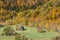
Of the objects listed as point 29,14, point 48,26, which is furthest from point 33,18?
point 48,26

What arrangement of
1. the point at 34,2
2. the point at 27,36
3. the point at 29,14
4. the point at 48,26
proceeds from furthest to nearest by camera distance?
the point at 34,2 < the point at 29,14 < the point at 48,26 < the point at 27,36

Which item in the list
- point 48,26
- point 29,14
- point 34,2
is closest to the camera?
point 48,26

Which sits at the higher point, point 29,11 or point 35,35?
point 29,11

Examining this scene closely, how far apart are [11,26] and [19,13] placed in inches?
16.1

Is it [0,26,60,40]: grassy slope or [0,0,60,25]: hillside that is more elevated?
[0,0,60,25]: hillside

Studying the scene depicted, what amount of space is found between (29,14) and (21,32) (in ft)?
2.03

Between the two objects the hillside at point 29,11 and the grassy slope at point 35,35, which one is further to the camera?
the hillside at point 29,11

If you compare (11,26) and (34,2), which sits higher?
(34,2)

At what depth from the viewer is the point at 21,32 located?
200 inches

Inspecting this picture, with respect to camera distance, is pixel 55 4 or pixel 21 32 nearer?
pixel 21 32

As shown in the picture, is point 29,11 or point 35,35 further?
point 29,11

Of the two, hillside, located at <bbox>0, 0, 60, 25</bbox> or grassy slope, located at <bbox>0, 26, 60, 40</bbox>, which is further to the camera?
hillside, located at <bbox>0, 0, 60, 25</bbox>

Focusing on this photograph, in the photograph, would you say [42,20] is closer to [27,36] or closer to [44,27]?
[44,27]

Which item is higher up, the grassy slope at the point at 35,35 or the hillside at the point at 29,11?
the hillside at the point at 29,11
